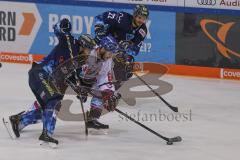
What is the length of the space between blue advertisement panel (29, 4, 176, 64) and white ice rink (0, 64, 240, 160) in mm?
1017

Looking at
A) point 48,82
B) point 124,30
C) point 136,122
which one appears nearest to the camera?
point 48,82

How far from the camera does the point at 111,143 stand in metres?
5.92

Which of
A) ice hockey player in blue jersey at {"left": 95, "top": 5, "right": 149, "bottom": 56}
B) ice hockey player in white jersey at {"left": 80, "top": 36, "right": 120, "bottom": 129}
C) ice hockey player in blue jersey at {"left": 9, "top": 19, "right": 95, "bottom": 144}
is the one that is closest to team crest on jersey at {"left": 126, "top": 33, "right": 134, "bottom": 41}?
ice hockey player in blue jersey at {"left": 95, "top": 5, "right": 149, "bottom": 56}

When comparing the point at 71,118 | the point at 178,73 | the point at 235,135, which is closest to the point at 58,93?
the point at 71,118

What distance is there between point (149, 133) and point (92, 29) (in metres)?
3.92

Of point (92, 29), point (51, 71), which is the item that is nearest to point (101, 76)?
point (51, 71)

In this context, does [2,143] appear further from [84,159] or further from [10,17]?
[10,17]

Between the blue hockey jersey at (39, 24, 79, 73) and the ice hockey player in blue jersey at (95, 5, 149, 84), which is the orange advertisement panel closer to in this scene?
the ice hockey player in blue jersey at (95, 5, 149, 84)

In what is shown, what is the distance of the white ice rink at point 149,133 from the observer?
18.1 ft

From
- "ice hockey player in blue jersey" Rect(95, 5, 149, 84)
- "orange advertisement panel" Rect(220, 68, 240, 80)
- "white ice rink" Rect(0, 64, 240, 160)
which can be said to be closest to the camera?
"white ice rink" Rect(0, 64, 240, 160)

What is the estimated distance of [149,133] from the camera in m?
6.29

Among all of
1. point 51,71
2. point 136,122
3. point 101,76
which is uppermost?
point 51,71

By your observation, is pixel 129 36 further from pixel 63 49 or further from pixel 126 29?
pixel 63 49

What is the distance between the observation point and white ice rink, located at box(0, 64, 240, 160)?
5.52 m
